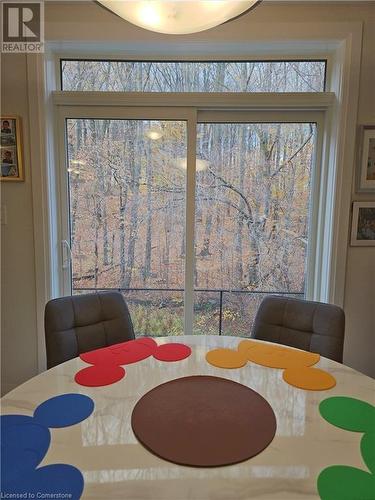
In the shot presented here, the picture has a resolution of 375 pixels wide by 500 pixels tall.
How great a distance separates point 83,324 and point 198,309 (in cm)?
94

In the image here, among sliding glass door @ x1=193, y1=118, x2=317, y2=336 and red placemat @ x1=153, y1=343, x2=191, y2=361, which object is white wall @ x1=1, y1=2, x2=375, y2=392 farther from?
red placemat @ x1=153, y1=343, x2=191, y2=361

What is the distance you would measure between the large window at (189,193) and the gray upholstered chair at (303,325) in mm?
603

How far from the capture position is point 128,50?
85.0 inches

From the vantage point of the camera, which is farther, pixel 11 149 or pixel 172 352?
pixel 11 149

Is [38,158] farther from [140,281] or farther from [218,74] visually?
[218,74]

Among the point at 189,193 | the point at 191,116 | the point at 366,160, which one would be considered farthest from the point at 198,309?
the point at 366,160

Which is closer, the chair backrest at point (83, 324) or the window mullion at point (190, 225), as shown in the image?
the chair backrest at point (83, 324)

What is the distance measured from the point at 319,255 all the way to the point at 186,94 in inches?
55.8

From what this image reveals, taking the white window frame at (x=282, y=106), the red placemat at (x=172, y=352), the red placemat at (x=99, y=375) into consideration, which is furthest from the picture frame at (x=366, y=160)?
the red placemat at (x=99, y=375)

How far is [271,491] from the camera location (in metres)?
0.74

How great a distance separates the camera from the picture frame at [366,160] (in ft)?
6.72

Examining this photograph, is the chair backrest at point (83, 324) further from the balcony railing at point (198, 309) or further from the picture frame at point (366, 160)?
the picture frame at point (366, 160)

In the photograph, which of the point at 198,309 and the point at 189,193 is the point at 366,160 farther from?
the point at 198,309

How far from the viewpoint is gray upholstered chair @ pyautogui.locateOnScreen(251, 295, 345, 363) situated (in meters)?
1.61
